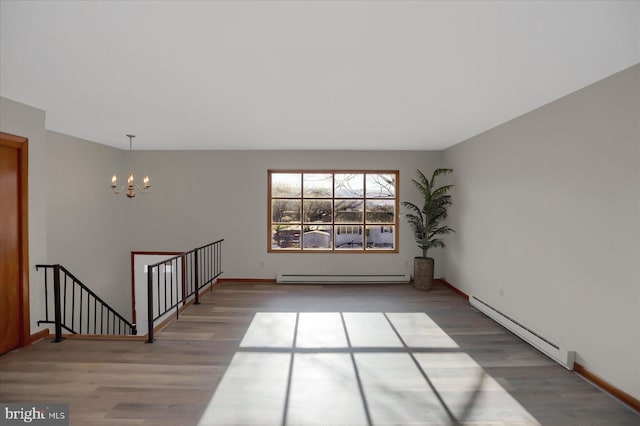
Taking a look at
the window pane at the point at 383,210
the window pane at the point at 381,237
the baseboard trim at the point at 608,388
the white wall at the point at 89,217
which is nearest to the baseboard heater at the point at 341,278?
the window pane at the point at 381,237

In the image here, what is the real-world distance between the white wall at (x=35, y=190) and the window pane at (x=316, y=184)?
4.12m

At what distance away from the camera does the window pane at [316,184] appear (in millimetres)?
6578

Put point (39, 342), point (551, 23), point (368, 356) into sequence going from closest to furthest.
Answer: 1. point (551, 23)
2. point (368, 356)
3. point (39, 342)

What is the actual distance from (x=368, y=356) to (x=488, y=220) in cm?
278

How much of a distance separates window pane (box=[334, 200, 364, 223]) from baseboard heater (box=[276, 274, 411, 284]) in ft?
3.77

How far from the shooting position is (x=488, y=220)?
4.68 metres

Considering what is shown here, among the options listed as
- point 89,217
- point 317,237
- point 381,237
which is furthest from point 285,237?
point 89,217

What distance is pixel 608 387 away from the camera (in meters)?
2.69

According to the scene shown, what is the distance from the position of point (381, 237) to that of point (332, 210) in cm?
117

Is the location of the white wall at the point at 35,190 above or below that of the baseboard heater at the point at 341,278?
above

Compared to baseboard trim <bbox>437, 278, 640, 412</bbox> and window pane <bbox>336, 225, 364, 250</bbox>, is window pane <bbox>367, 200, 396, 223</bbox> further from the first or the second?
baseboard trim <bbox>437, 278, 640, 412</bbox>

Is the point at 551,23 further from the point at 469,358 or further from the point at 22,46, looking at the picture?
the point at 22,46

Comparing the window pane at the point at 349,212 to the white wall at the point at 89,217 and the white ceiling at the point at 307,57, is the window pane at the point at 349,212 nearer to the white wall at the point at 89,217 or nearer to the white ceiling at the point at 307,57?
the white ceiling at the point at 307,57

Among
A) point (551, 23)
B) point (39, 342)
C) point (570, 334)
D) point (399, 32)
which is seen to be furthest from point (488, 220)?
point (39, 342)
